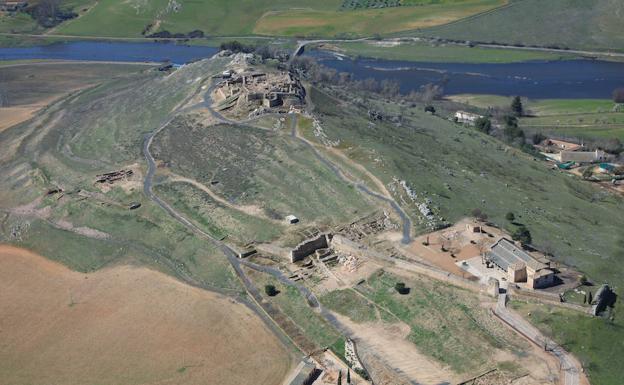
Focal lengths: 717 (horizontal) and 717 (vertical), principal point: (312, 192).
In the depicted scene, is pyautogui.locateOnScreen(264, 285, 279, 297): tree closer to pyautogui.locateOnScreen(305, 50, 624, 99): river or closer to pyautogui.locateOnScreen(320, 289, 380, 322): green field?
pyautogui.locateOnScreen(320, 289, 380, 322): green field

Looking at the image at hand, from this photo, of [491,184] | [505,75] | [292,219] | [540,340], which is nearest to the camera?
[540,340]

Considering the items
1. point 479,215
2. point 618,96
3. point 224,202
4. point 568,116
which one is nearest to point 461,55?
point 618,96

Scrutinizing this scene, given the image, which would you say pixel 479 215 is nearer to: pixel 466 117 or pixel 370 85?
pixel 466 117

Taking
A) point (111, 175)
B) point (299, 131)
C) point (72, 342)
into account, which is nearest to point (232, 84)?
point (299, 131)

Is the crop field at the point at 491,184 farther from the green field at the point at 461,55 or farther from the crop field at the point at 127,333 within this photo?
the green field at the point at 461,55

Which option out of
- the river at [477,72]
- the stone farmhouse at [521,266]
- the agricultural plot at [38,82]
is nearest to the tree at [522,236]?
the stone farmhouse at [521,266]

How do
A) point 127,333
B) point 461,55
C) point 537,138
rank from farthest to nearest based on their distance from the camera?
point 461,55 < point 537,138 < point 127,333

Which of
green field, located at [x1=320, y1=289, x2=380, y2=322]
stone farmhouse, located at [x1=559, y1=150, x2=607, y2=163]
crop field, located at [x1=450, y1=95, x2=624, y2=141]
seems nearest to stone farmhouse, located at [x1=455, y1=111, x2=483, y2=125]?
crop field, located at [x1=450, y1=95, x2=624, y2=141]
